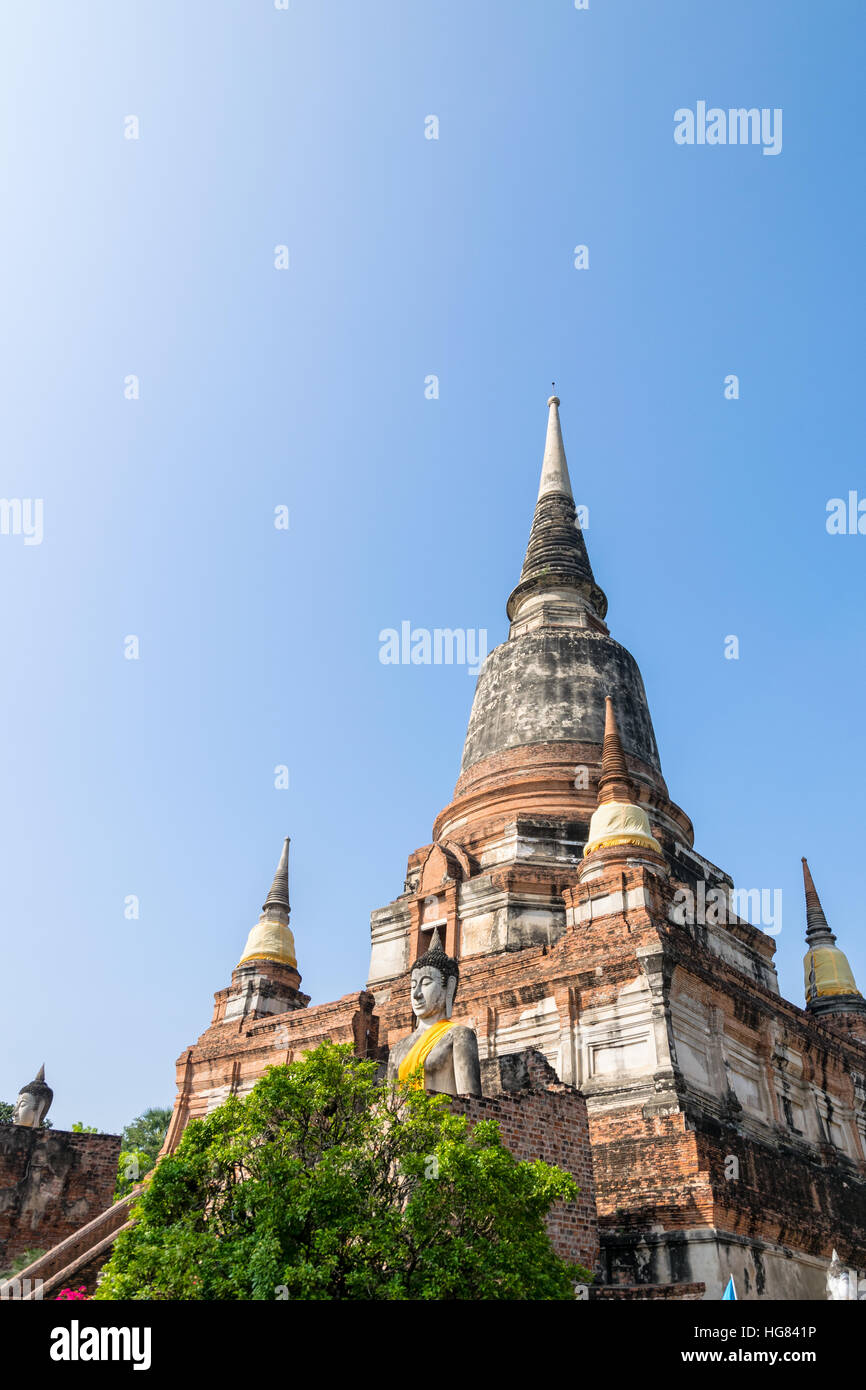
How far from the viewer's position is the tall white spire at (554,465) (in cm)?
3834

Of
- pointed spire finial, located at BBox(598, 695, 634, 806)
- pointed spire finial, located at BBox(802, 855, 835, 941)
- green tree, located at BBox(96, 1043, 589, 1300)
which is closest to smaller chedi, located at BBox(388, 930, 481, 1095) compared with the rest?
green tree, located at BBox(96, 1043, 589, 1300)

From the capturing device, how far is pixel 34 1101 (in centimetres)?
2327

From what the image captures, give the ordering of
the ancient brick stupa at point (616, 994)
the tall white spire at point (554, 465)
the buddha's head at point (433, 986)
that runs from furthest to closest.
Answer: the tall white spire at point (554, 465) → the ancient brick stupa at point (616, 994) → the buddha's head at point (433, 986)

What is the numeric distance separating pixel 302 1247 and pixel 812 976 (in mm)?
29030

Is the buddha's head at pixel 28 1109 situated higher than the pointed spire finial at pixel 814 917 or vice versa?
the pointed spire finial at pixel 814 917

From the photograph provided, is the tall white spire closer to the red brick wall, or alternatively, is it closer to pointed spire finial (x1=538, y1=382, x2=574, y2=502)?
pointed spire finial (x1=538, y1=382, x2=574, y2=502)

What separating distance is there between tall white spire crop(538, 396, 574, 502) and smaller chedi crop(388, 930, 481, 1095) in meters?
27.2

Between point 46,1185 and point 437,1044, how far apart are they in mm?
8968

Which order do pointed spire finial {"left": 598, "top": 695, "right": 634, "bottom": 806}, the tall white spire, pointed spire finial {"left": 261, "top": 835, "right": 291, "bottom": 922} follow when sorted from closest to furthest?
pointed spire finial {"left": 598, "top": 695, "right": 634, "bottom": 806} → pointed spire finial {"left": 261, "top": 835, "right": 291, "bottom": 922} → the tall white spire

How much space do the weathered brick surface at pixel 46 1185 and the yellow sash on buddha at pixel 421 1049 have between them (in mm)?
8265

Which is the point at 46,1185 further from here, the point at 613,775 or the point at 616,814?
the point at 613,775

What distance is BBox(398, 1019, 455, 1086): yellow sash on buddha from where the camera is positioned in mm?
Result: 12297

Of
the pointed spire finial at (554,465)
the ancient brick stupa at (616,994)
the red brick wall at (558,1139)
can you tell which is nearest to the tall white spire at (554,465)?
the pointed spire finial at (554,465)

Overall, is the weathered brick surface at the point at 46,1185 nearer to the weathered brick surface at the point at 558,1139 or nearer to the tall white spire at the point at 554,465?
the weathered brick surface at the point at 558,1139
